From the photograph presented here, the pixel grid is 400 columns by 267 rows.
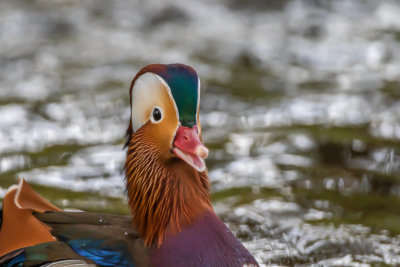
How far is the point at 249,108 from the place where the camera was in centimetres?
643

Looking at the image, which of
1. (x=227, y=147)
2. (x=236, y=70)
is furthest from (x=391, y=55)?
(x=227, y=147)

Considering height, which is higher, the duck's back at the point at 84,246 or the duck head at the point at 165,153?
the duck head at the point at 165,153

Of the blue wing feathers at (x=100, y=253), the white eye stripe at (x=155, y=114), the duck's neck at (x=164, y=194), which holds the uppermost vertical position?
the white eye stripe at (x=155, y=114)

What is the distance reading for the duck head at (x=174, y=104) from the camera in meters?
2.84

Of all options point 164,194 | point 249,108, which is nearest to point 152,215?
point 164,194

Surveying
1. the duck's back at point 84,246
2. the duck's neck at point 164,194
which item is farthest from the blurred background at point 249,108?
the duck's back at point 84,246

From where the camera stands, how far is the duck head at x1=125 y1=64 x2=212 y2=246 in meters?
2.87

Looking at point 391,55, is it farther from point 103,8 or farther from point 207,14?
point 103,8

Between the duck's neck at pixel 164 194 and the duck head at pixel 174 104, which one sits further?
the duck's neck at pixel 164 194

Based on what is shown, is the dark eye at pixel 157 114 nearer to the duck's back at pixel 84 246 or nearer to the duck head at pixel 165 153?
the duck head at pixel 165 153

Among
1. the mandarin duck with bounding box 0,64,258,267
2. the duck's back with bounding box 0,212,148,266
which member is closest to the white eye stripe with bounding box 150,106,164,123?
the mandarin duck with bounding box 0,64,258,267

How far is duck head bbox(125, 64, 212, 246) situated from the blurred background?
33.0 inches

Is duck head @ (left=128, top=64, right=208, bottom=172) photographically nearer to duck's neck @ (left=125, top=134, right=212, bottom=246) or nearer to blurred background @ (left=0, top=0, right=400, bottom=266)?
duck's neck @ (left=125, top=134, right=212, bottom=246)

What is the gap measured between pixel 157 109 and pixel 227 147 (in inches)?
104
